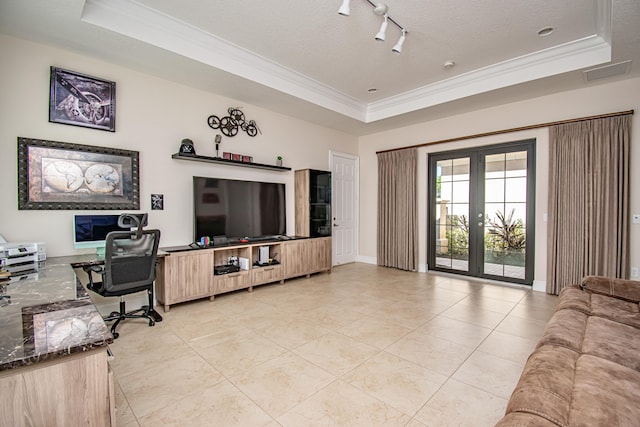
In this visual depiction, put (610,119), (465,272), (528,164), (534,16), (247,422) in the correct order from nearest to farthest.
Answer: (247,422)
(534,16)
(610,119)
(528,164)
(465,272)

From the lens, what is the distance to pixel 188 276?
3584 millimetres

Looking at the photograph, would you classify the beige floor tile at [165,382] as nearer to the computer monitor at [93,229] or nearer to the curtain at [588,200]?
the computer monitor at [93,229]

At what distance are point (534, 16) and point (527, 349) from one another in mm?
3208

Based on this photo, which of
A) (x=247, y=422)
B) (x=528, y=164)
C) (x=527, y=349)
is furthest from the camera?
(x=528, y=164)

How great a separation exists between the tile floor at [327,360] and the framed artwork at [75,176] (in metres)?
1.24

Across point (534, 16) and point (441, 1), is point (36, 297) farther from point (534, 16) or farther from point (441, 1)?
point (534, 16)

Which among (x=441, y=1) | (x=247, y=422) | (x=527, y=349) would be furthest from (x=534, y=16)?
(x=247, y=422)

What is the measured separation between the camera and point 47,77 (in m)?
2.99

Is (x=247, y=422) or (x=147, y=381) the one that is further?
(x=147, y=381)

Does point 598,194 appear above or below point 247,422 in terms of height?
above

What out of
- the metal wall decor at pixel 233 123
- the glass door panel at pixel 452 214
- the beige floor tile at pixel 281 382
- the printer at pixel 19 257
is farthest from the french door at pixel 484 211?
the printer at pixel 19 257

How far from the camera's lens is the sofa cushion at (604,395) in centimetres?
A: 106

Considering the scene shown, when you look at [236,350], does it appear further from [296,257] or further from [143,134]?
[143,134]

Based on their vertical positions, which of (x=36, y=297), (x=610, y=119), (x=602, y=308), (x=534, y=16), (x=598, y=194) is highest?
(x=534, y=16)
